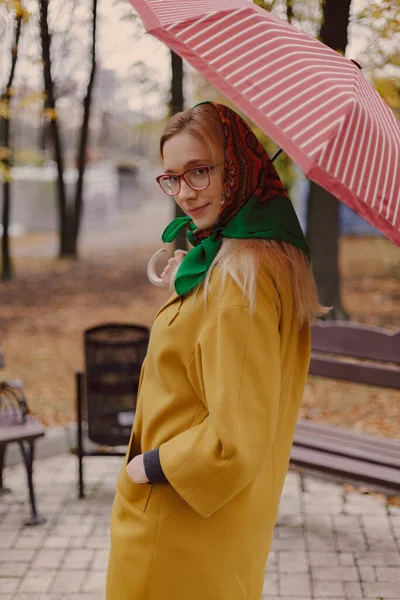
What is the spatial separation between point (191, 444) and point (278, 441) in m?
0.37

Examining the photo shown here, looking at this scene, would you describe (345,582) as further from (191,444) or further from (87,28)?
(87,28)

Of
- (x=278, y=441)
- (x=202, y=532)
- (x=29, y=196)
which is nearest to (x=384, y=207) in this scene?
(x=278, y=441)

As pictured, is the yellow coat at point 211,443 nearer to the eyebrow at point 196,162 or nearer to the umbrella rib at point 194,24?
the eyebrow at point 196,162

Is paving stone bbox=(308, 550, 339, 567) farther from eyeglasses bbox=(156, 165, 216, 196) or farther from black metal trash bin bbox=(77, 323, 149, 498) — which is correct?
eyeglasses bbox=(156, 165, 216, 196)

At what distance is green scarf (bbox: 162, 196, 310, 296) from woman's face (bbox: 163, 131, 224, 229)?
0.21ft

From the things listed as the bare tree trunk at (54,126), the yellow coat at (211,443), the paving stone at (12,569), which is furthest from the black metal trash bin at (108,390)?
the bare tree trunk at (54,126)

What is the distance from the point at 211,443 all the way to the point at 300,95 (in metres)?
0.93

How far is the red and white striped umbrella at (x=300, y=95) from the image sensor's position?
1.81 metres

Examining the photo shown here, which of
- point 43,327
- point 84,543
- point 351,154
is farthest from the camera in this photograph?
point 43,327

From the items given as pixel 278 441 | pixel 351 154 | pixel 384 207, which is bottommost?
pixel 278 441

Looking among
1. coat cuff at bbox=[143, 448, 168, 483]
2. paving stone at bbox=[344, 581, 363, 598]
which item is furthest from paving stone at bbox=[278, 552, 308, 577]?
coat cuff at bbox=[143, 448, 168, 483]

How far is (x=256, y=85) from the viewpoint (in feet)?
6.16

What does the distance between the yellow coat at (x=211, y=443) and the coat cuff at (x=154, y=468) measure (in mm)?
31

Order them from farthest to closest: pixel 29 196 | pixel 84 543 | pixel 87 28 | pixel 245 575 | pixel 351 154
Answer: pixel 29 196
pixel 87 28
pixel 84 543
pixel 245 575
pixel 351 154
